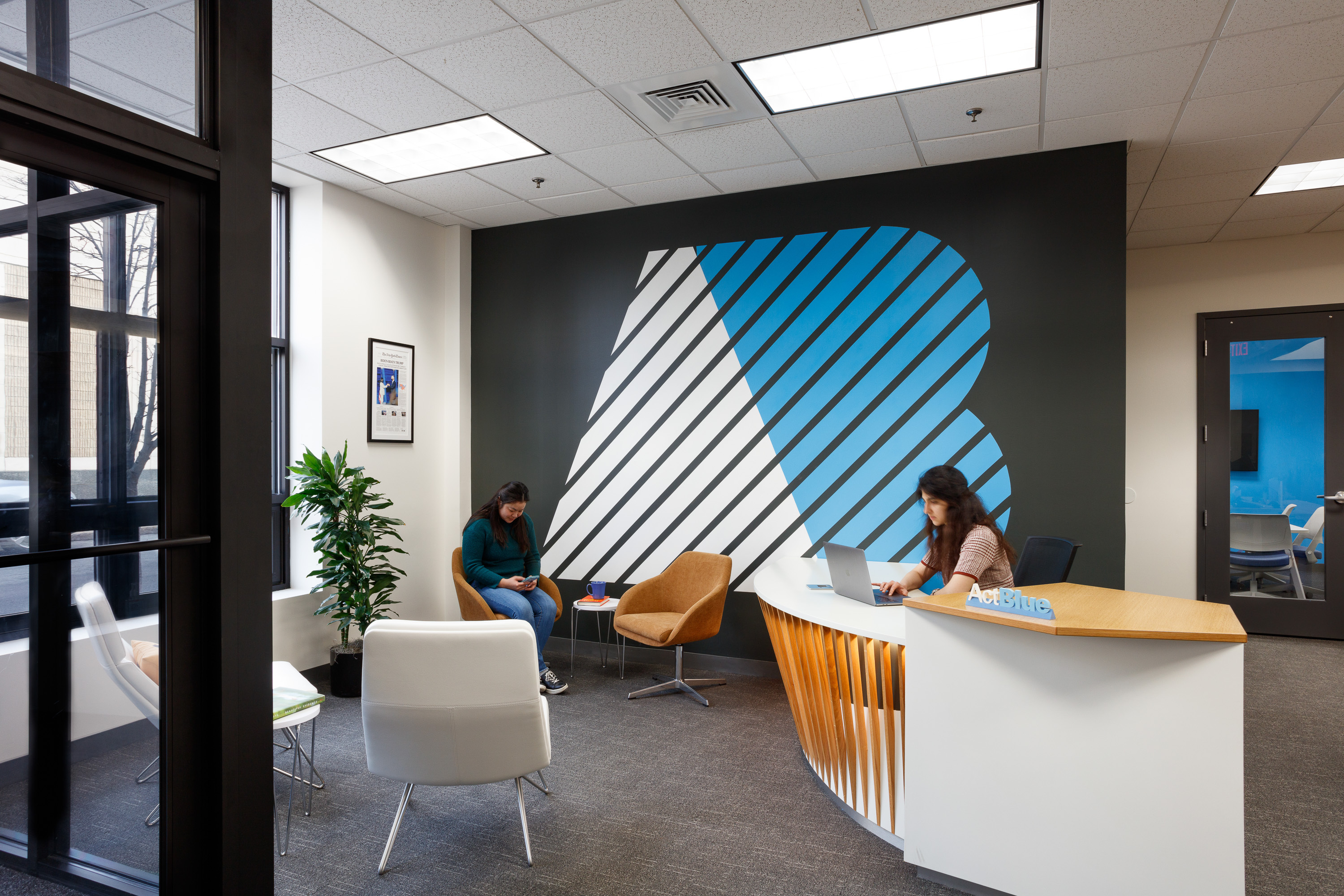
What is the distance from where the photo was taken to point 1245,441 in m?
6.04

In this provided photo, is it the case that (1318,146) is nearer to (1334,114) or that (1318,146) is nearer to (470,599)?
(1334,114)

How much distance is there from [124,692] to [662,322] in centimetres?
435

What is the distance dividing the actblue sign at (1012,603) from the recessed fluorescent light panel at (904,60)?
2.28m

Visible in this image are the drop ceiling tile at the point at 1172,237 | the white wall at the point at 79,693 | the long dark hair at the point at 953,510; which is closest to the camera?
the white wall at the point at 79,693

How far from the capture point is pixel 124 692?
1342 millimetres

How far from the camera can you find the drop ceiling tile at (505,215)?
546 cm

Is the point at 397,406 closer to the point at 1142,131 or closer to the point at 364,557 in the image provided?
the point at 364,557

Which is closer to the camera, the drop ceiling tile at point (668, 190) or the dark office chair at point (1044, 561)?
the dark office chair at point (1044, 561)

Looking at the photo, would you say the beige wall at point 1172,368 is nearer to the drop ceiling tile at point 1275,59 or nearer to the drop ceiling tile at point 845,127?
the drop ceiling tile at point 1275,59

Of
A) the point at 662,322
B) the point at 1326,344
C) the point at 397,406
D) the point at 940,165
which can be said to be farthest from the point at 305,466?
the point at 1326,344

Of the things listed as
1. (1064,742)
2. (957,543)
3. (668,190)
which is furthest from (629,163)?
(1064,742)

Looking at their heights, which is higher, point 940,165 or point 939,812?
point 940,165

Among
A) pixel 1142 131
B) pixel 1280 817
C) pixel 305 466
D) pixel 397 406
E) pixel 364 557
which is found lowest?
pixel 1280 817

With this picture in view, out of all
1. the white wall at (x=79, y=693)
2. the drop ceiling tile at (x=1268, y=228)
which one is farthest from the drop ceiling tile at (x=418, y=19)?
the drop ceiling tile at (x=1268, y=228)
